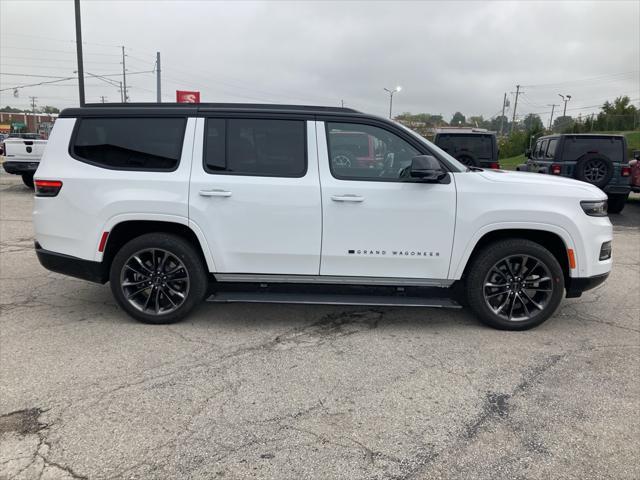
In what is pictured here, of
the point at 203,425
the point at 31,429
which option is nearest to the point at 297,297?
the point at 203,425

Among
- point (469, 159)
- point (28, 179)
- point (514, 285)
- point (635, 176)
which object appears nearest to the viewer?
point (514, 285)

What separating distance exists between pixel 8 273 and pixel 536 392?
6068 millimetres

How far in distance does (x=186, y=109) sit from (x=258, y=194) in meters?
1.04

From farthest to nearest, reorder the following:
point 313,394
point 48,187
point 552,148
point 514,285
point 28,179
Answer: point 28,179 < point 552,148 < point 514,285 < point 48,187 < point 313,394

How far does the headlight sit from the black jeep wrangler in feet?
24.1

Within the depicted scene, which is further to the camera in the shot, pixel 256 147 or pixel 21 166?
pixel 21 166

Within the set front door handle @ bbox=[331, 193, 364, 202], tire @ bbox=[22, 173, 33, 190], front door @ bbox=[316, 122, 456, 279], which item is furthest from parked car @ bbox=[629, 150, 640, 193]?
tire @ bbox=[22, 173, 33, 190]

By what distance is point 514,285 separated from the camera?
4.46 m

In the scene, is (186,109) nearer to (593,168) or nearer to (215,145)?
(215,145)

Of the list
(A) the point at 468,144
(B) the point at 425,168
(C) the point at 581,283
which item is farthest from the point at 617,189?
(B) the point at 425,168

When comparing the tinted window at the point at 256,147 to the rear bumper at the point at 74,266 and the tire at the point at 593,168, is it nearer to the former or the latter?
the rear bumper at the point at 74,266

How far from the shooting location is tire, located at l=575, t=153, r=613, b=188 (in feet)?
36.0

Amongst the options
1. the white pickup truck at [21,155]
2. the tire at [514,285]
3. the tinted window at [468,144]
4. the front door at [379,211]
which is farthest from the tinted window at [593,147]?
the white pickup truck at [21,155]

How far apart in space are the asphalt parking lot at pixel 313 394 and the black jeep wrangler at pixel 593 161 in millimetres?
6821
